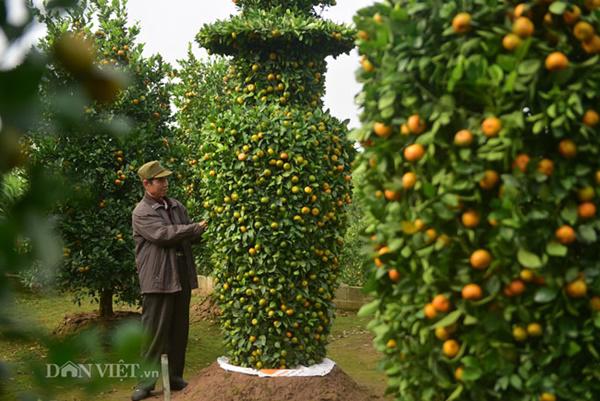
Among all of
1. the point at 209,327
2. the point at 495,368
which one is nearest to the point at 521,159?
the point at 495,368

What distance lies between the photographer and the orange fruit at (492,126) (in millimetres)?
2822

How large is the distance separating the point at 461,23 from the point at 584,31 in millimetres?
495

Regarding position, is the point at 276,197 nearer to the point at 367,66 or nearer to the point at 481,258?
the point at 367,66

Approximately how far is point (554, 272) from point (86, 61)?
253 centimetres

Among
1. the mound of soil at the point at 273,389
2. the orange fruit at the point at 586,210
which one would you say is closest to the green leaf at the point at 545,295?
the orange fruit at the point at 586,210

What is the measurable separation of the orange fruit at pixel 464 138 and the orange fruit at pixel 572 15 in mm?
616

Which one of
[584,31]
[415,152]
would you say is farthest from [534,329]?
[584,31]

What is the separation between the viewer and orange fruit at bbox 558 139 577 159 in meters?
2.82

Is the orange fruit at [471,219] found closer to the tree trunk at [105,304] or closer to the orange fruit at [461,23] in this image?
the orange fruit at [461,23]

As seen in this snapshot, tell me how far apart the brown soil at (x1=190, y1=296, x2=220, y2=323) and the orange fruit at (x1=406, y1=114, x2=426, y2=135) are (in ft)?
31.5

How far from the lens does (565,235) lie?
2.76m

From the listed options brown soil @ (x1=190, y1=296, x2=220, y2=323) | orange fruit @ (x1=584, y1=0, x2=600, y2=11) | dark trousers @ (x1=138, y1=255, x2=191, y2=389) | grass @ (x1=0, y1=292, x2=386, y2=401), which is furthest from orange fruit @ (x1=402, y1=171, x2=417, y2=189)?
brown soil @ (x1=190, y1=296, x2=220, y2=323)

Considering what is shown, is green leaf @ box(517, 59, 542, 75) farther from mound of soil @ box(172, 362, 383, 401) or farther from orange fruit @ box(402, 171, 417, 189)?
mound of soil @ box(172, 362, 383, 401)

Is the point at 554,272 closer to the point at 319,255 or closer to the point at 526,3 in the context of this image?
the point at 526,3
